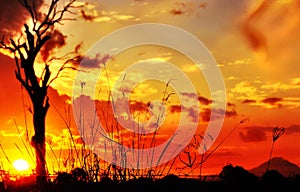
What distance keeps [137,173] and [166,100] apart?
50.6 inches

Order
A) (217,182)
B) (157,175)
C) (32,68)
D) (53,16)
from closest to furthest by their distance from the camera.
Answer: (157,175) < (217,182) < (32,68) < (53,16)

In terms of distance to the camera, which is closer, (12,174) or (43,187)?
(43,187)

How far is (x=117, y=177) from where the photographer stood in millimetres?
6871

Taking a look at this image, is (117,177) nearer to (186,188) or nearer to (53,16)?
(186,188)

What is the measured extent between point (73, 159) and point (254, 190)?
242 cm

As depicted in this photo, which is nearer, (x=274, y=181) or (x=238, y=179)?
(x=274, y=181)

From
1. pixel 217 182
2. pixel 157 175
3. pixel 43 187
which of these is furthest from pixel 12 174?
pixel 217 182

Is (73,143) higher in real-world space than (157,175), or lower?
higher

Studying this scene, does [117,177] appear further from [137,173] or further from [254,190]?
[254,190]

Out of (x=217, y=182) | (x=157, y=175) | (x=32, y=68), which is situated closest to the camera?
(x=157, y=175)

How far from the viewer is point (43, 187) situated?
6.92 m

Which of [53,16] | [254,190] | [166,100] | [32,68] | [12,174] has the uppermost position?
[53,16]

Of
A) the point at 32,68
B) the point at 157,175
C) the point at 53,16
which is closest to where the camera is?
the point at 157,175

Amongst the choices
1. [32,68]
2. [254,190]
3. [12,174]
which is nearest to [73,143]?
[12,174]
